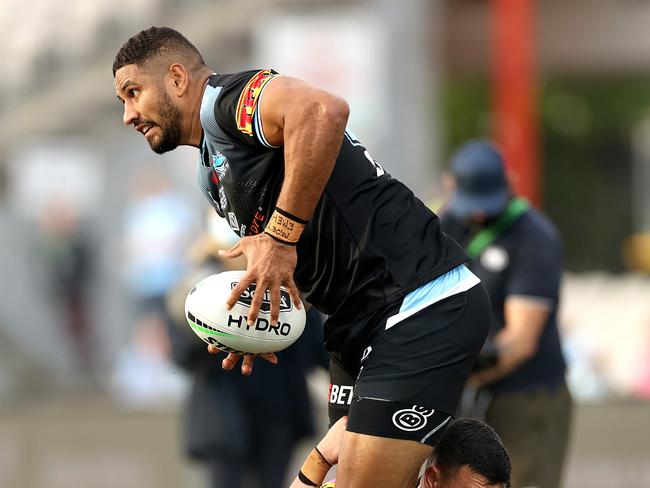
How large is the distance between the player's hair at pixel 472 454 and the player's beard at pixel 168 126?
1.34 meters

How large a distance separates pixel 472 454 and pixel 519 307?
2.21 metres

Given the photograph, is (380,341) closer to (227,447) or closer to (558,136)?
(227,447)

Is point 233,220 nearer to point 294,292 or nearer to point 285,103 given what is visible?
point 294,292

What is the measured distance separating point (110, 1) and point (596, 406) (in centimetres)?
1230

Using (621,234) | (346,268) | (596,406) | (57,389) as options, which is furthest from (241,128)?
(621,234)

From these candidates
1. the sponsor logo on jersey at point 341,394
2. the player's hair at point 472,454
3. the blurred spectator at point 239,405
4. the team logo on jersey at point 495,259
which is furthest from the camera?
the blurred spectator at point 239,405

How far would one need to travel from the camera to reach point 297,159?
14.5ft

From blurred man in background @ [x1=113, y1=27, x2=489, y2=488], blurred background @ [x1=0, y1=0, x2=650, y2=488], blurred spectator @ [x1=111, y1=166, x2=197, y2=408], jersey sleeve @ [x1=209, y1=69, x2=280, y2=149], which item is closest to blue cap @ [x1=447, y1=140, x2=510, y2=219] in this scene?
blurred background @ [x1=0, y1=0, x2=650, y2=488]

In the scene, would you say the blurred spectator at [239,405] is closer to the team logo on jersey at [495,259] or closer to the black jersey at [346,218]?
the team logo on jersey at [495,259]

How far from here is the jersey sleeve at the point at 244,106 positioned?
4520 mm

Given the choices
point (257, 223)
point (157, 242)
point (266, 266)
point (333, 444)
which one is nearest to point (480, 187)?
point (333, 444)

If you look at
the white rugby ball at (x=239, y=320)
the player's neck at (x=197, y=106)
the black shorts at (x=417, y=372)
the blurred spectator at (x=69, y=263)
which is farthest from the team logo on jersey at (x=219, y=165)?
the blurred spectator at (x=69, y=263)

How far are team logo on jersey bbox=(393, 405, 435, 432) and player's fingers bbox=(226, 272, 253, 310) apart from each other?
0.64 meters

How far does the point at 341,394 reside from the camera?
518 cm
